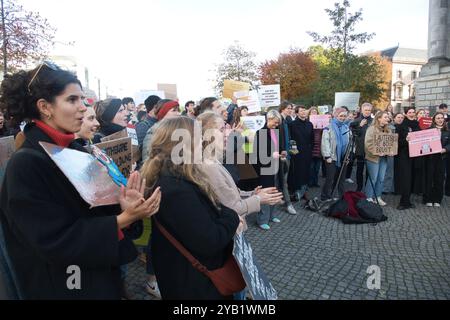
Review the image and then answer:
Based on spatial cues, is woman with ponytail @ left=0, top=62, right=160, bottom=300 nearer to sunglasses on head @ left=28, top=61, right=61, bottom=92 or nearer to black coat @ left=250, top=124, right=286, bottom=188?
sunglasses on head @ left=28, top=61, right=61, bottom=92

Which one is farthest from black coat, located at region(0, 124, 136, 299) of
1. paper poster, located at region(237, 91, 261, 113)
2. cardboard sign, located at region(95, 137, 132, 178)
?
paper poster, located at region(237, 91, 261, 113)

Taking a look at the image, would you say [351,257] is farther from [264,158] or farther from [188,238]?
[188,238]

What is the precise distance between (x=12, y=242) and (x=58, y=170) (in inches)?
14.5

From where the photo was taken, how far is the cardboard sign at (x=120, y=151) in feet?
9.69

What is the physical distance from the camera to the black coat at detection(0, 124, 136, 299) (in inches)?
52.8

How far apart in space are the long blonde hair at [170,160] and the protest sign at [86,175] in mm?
456

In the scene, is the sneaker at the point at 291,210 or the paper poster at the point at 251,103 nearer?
the sneaker at the point at 291,210

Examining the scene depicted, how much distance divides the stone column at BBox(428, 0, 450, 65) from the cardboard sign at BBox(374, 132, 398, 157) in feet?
45.0

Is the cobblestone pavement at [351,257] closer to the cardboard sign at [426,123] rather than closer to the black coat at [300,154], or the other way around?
the black coat at [300,154]

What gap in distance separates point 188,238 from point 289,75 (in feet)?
124

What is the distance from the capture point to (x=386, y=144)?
7105 millimetres

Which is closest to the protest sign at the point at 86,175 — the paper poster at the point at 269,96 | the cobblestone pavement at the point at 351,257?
the cobblestone pavement at the point at 351,257

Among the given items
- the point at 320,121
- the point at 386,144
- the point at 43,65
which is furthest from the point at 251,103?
the point at 43,65
